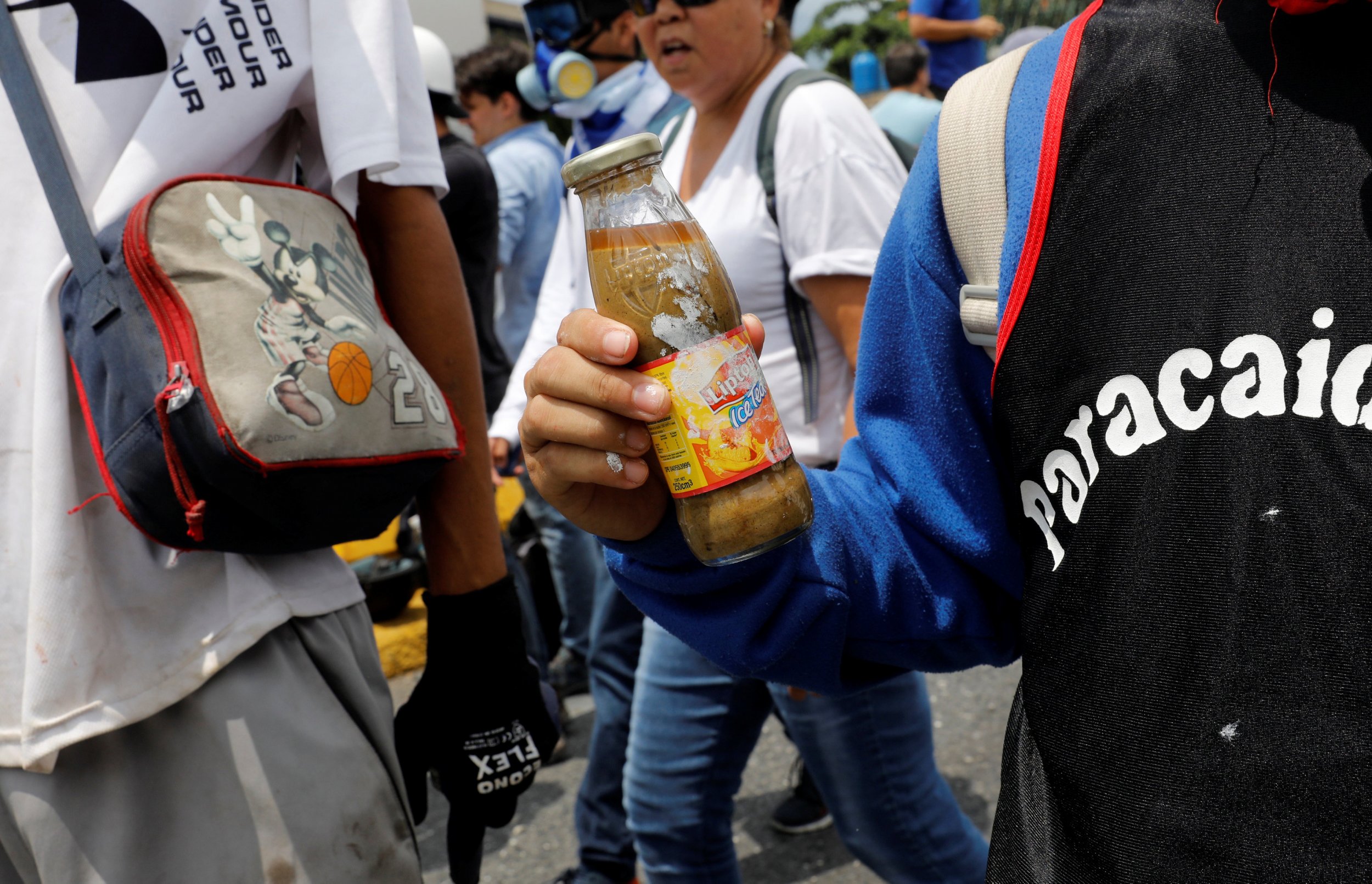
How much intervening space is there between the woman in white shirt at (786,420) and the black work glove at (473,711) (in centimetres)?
64

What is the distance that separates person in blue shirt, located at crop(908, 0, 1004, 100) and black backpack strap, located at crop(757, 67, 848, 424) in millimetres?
4120

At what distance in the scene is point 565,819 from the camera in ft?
11.8

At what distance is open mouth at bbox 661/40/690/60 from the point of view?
2.43 metres

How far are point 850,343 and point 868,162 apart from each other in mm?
376

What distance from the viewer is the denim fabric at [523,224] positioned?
4.79 m

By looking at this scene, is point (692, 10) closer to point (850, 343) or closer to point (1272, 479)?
point (850, 343)

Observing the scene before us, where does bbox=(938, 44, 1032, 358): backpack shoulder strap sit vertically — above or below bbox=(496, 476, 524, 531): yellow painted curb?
above

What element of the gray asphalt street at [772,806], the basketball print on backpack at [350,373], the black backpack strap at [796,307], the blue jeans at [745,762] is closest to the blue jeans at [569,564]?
the gray asphalt street at [772,806]

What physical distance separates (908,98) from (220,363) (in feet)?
16.4

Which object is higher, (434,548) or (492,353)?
(434,548)

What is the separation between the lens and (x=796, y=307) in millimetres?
2307

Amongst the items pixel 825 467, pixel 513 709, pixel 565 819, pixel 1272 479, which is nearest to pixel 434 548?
pixel 513 709

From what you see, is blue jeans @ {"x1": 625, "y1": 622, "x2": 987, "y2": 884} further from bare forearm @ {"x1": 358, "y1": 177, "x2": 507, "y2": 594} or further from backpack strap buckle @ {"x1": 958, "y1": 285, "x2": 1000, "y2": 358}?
backpack strap buckle @ {"x1": 958, "y1": 285, "x2": 1000, "y2": 358}

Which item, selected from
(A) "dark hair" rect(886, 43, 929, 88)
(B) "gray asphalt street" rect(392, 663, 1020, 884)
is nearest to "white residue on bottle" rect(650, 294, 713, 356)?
(B) "gray asphalt street" rect(392, 663, 1020, 884)
